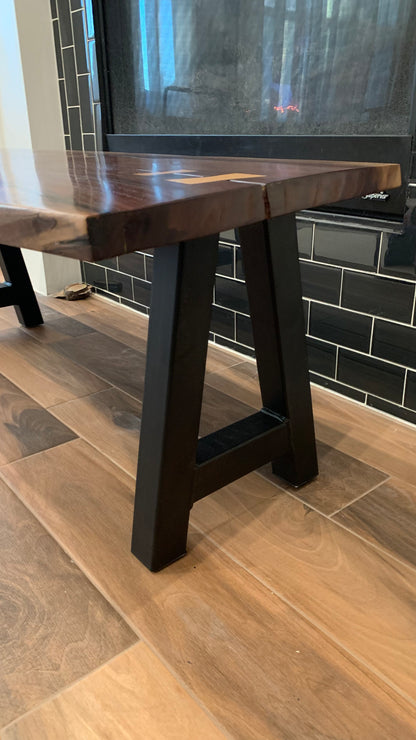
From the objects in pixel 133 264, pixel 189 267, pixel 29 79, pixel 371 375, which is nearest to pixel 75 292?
pixel 133 264

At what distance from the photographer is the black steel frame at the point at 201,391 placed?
676 millimetres

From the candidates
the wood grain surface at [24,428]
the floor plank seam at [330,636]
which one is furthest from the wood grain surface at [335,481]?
the wood grain surface at [24,428]

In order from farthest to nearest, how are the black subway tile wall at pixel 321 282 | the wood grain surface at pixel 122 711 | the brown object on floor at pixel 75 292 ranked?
the brown object on floor at pixel 75 292 → the black subway tile wall at pixel 321 282 → the wood grain surface at pixel 122 711

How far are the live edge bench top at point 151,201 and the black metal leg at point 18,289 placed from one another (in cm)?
89

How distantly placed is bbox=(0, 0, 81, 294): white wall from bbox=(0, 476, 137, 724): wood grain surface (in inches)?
57.5

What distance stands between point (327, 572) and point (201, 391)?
32cm

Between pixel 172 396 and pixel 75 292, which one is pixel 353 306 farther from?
pixel 75 292

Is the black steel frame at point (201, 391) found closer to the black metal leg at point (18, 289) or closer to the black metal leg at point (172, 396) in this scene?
the black metal leg at point (172, 396)

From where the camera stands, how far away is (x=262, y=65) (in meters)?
1.23

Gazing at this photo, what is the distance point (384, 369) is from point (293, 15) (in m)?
0.75

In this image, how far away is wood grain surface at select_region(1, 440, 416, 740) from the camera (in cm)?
59

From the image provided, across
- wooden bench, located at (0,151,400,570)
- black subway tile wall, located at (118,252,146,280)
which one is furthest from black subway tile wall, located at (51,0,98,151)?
wooden bench, located at (0,151,400,570)

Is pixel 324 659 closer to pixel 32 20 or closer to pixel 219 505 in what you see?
pixel 219 505

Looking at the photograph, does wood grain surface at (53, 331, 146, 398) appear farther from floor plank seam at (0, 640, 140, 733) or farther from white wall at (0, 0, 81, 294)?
floor plank seam at (0, 640, 140, 733)
